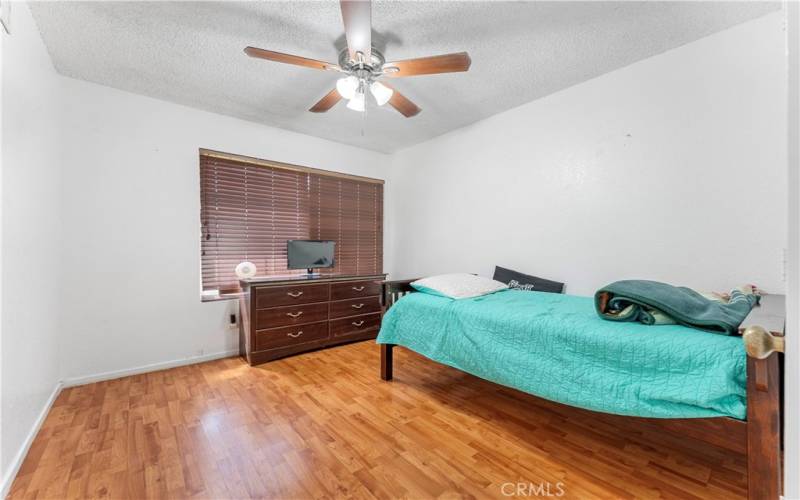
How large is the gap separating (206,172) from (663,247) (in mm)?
3759

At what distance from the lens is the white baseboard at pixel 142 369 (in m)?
2.42

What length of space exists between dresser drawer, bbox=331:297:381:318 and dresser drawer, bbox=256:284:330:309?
0.53 ft

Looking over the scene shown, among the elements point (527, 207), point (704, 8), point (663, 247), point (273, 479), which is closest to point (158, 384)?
point (273, 479)

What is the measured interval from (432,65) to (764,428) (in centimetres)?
207

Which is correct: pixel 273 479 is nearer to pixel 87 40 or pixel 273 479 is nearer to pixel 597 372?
pixel 597 372

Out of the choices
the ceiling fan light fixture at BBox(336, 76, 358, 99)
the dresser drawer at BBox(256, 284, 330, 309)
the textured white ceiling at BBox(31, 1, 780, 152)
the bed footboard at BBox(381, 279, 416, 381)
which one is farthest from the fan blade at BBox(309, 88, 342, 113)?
the dresser drawer at BBox(256, 284, 330, 309)

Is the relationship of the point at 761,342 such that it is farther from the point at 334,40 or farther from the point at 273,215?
the point at 273,215

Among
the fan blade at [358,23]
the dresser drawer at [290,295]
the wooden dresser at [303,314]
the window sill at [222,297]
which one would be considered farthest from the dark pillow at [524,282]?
the window sill at [222,297]

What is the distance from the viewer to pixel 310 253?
3400 millimetres

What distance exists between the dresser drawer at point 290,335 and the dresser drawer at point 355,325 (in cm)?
12

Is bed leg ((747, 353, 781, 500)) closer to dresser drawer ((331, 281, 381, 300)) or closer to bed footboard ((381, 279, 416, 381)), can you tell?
bed footboard ((381, 279, 416, 381))

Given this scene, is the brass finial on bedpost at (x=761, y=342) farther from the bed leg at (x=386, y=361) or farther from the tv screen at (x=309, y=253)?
the tv screen at (x=309, y=253)

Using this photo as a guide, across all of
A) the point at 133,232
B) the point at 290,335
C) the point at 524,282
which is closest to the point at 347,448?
the point at 290,335

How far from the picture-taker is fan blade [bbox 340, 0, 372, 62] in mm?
1403
